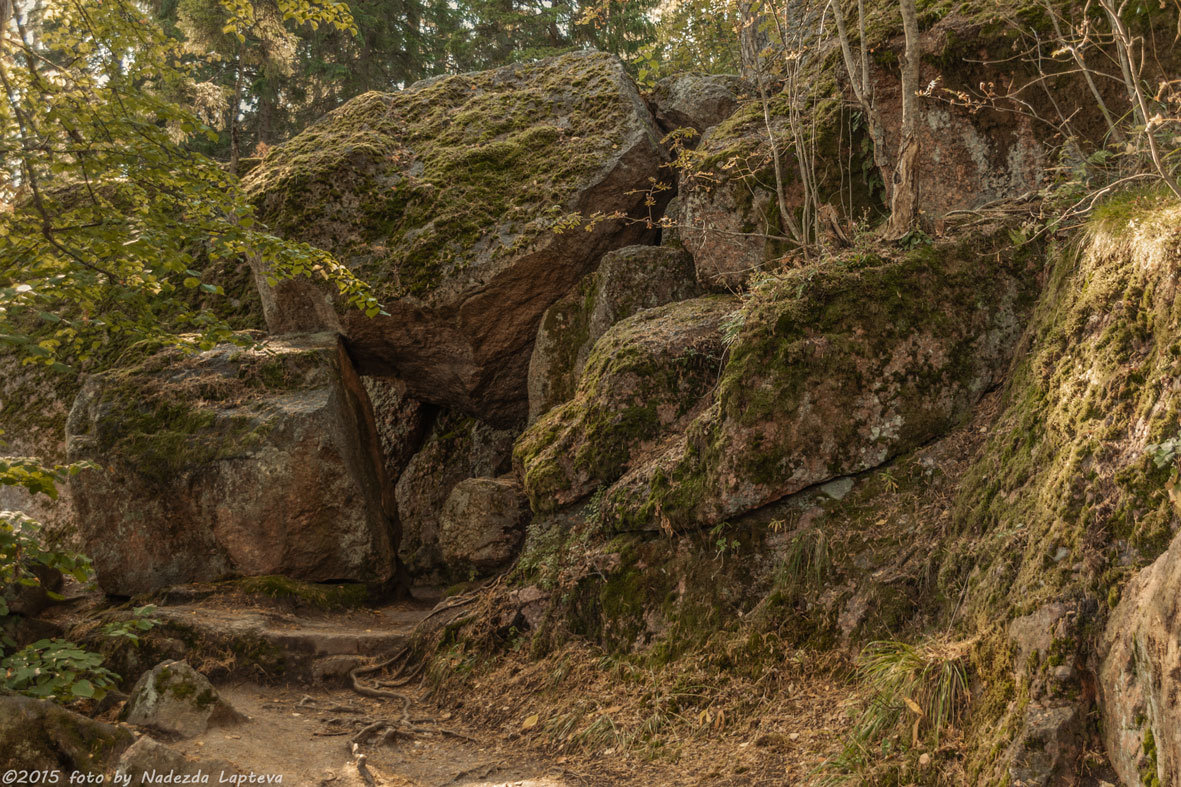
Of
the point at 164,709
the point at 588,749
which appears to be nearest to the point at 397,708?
the point at 164,709

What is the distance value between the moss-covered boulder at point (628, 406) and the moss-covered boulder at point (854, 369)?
3.50 ft

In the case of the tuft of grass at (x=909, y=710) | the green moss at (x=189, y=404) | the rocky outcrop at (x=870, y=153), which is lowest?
the tuft of grass at (x=909, y=710)

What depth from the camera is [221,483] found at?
8695mm

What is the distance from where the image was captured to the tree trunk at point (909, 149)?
247 inches

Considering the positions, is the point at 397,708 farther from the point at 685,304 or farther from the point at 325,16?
the point at 325,16

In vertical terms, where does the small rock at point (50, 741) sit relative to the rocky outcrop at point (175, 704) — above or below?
above

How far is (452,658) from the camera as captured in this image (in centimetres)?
714

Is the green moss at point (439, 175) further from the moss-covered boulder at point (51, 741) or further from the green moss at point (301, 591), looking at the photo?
the moss-covered boulder at point (51, 741)

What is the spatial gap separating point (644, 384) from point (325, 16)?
4.43 m

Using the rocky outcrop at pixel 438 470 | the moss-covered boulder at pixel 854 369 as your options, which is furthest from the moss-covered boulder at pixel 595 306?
the moss-covered boulder at pixel 854 369

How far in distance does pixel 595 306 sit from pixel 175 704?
5.77 meters

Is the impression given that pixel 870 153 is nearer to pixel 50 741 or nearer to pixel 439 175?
pixel 439 175

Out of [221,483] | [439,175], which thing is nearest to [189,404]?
[221,483]

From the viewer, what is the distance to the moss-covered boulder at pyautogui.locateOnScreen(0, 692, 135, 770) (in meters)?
4.41
